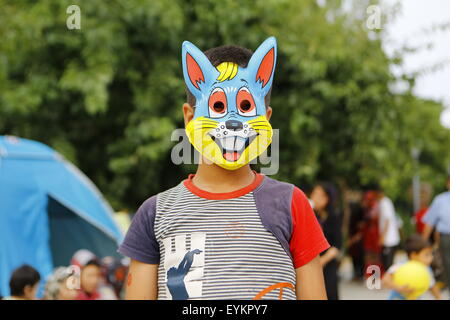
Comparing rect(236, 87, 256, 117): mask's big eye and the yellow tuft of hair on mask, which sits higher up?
the yellow tuft of hair on mask

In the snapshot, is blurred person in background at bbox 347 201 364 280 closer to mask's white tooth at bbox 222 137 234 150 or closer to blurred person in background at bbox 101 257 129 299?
blurred person in background at bbox 101 257 129 299

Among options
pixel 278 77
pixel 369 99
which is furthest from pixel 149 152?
pixel 369 99

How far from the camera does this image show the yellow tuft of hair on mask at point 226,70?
203 cm

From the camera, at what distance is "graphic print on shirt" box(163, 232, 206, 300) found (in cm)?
183

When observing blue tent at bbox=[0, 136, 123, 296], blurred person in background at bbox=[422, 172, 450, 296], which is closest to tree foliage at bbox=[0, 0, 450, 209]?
blue tent at bbox=[0, 136, 123, 296]

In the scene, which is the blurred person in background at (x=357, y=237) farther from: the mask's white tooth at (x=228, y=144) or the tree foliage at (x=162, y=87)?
the mask's white tooth at (x=228, y=144)

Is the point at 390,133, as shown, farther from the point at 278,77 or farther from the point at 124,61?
the point at 124,61

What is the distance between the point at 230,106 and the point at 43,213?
17.3 ft

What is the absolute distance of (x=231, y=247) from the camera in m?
1.83

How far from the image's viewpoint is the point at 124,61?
28.1 feet

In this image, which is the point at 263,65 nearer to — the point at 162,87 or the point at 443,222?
the point at 443,222

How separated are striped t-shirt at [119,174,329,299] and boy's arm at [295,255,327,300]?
0.8 inches

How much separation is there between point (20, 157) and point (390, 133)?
4686 mm
